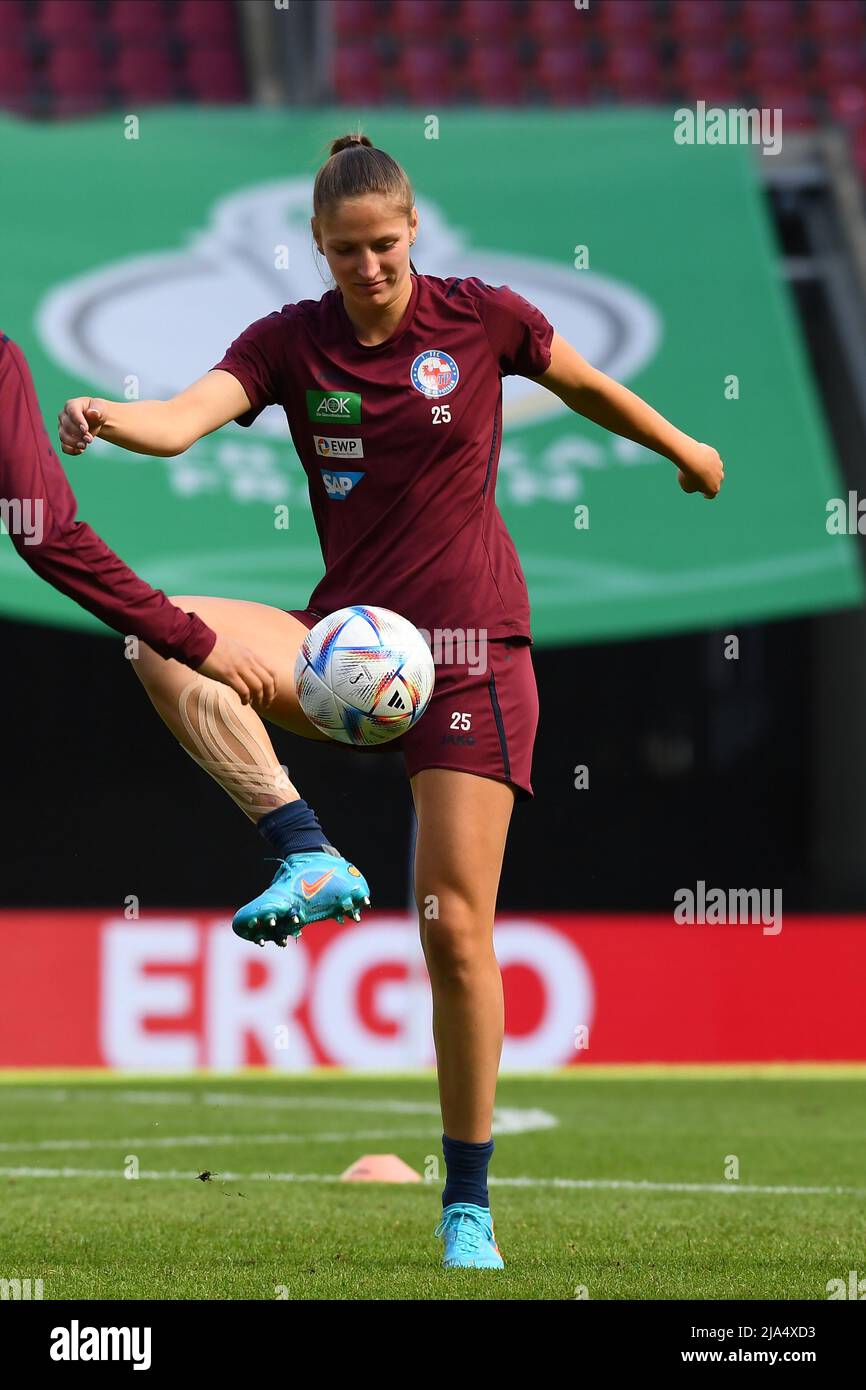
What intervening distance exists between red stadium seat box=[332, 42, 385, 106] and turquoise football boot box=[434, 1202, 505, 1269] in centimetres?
1193

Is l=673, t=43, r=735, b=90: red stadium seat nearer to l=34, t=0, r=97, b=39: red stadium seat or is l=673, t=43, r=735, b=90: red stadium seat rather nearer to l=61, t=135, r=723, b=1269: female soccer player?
l=34, t=0, r=97, b=39: red stadium seat

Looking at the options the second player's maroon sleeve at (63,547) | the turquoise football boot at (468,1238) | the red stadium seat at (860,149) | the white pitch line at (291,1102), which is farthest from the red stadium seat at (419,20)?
the turquoise football boot at (468,1238)

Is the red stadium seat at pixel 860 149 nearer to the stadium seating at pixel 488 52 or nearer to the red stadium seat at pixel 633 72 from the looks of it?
the stadium seating at pixel 488 52

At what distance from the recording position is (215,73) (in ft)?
47.0

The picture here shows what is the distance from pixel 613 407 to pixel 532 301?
25.0 feet

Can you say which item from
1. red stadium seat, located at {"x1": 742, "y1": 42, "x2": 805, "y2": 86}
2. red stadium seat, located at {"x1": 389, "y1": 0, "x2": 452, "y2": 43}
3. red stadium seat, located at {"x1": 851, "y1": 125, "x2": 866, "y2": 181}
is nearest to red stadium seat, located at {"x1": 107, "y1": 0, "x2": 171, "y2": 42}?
red stadium seat, located at {"x1": 389, "y1": 0, "x2": 452, "y2": 43}

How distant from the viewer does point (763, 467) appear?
1106 centimetres

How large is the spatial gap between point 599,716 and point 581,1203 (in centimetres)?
919

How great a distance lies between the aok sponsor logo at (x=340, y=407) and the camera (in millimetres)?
3979

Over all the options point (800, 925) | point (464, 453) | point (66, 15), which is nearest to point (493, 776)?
point (464, 453)

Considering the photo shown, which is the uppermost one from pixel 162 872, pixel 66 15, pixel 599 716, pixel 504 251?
pixel 66 15

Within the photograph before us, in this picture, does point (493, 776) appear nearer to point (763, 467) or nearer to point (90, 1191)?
point (90, 1191)

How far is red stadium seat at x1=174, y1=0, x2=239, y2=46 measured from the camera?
14.5 meters

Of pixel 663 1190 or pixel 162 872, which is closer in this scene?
pixel 663 1190
